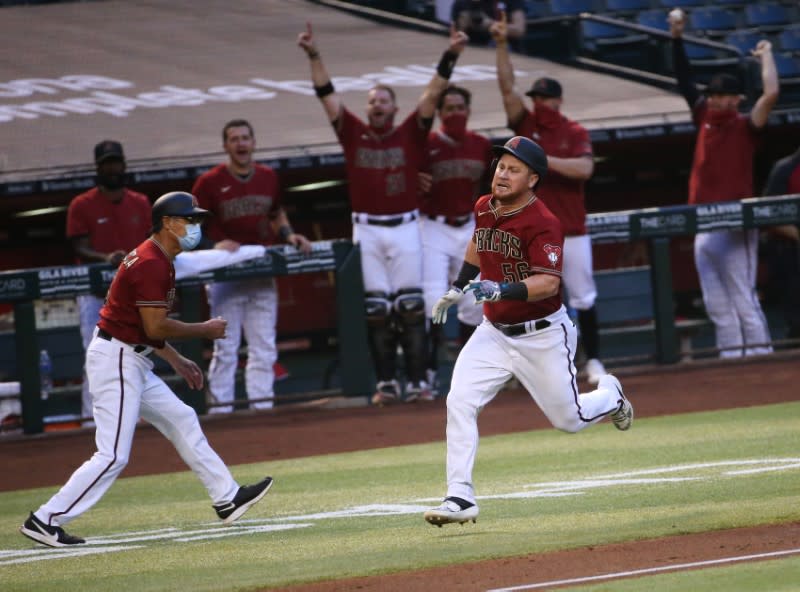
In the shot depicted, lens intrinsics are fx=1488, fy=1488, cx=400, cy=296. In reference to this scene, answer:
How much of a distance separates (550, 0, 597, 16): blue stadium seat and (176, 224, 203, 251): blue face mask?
1102 cm

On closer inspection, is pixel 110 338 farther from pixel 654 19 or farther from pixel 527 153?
pixel 654 19

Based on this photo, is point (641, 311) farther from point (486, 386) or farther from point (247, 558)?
point (247, 558)

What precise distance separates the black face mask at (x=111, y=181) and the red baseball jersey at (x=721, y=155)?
4.57 metres

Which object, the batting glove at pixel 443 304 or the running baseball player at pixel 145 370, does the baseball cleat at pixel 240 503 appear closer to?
the running baseball player at pixel 145 370

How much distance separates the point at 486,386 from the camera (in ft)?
20.7

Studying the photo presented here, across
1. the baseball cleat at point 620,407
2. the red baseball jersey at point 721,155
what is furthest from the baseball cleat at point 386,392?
the baseball cleat at point 620,407

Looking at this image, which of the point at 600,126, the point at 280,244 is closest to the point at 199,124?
the point at 280,244

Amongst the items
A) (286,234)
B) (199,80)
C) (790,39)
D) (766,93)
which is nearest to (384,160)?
(286,234)

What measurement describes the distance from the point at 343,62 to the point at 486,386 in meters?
9.06

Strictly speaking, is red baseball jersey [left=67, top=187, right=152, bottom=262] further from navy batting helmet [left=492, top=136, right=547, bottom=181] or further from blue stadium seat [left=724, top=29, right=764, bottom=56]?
blue stadium seat [left=724, top=29, right=764, bottom=56]

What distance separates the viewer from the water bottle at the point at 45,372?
11.1 m

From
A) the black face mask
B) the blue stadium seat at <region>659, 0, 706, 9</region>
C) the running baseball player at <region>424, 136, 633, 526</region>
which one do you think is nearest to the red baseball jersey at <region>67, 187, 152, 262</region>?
the black face mask

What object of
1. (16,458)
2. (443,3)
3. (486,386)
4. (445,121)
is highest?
(443,3)

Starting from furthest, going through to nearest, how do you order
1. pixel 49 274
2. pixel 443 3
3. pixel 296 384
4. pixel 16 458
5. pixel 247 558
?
1. pixel 443 3
2. pixel 296 384
3. pixel 49 274
4. pixel 16 458
5. pixel 247 558
